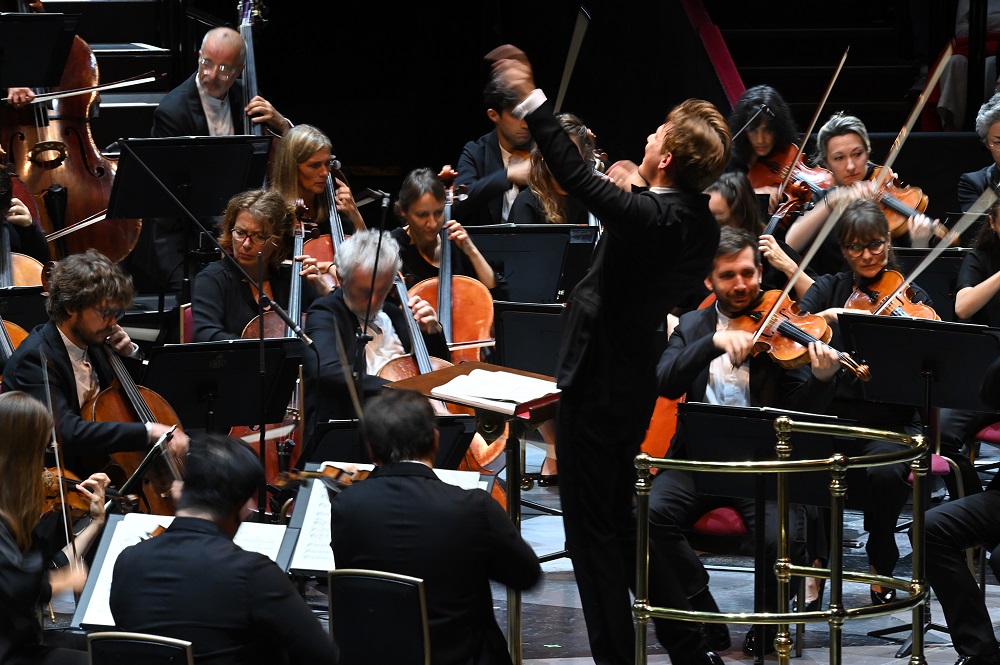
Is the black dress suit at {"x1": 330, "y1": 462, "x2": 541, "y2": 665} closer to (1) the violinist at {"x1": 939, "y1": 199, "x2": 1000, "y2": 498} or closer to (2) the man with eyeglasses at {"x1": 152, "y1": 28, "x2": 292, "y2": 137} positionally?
(1) the violinist at {"x1": 939, "y1": 199, "x2": 1000, "y2": 498}

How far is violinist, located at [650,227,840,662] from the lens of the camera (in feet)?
13.7

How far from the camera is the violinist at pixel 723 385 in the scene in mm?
4168

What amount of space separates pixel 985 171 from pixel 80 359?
3773 mm

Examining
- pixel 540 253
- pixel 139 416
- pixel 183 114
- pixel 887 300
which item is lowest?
pixel 139 416

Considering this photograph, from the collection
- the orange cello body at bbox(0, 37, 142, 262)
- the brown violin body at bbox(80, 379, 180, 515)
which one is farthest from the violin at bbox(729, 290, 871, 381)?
the orange cello body at bbox(0, 37, 142, 262)

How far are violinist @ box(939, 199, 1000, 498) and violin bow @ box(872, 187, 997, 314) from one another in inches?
4.2

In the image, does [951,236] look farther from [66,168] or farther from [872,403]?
[66,168]

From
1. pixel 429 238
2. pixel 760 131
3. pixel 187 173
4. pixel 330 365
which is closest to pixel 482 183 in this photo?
pixel 429 238

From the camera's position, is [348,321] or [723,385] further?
[348,321]

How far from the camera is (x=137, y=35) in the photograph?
7.68 m

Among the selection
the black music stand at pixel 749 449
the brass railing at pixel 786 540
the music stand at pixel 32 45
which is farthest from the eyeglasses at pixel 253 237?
the brass railing at pixel 786 540

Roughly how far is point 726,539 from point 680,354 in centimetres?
56

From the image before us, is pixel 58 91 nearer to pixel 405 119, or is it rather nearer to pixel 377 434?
pixel 405 119

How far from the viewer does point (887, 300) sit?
185 inches
